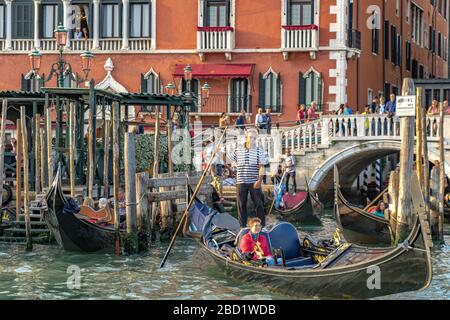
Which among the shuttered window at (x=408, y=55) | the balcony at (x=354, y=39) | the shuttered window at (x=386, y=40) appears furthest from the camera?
the shuttered window at (x=408, y=55)

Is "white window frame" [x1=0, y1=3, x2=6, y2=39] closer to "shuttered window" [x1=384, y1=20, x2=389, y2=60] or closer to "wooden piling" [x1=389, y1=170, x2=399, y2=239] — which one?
"shuttered window" [x1=384, y1=20, x2=389, y2=60]

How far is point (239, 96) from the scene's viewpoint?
20250mm

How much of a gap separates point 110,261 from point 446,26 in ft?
77.6

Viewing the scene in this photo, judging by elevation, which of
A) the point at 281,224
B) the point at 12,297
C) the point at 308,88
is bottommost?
the point at 12,297

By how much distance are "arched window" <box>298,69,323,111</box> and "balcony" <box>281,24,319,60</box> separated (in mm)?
352

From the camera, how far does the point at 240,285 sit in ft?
32.6

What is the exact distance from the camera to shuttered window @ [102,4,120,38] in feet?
68.1

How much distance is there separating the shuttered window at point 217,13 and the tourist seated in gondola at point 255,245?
11.0 meters

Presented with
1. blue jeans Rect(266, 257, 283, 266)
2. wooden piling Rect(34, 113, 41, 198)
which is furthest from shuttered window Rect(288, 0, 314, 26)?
blue jeans Rect(266, 257, 283, 266)

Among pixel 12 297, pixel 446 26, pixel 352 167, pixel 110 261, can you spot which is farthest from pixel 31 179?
pixel 446 26

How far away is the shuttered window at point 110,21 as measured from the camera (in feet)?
68.1

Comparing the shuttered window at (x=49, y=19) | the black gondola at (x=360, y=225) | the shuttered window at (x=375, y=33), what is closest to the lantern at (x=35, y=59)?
the black gondola at (x=360, y=225)

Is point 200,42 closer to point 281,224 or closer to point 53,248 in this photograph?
point 53,248

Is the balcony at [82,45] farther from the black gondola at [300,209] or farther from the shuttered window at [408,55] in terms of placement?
the shuttered window at [408,55]
